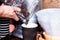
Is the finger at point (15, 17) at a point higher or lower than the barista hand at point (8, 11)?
lower

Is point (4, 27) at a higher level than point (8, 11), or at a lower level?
lower

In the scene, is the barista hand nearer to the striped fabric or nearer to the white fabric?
the striped fabric

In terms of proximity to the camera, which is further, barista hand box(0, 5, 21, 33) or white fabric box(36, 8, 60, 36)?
barista hand box(0, 5, 21, 33)

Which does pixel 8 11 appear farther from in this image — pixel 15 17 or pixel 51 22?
pixel 51 22

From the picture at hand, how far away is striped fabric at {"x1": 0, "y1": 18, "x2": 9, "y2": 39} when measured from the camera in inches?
47.1

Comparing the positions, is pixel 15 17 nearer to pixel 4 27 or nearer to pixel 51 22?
pixel 4 27

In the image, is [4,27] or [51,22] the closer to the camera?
[51,22]

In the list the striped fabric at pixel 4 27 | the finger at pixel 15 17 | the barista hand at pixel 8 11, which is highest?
the barista hand at pixel 8 11

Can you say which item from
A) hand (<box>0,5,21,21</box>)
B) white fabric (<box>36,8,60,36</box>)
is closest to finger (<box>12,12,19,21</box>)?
hand (<box>0,5,21,21</box>)

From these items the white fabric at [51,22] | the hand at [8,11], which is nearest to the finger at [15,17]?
the hand at [8,11]

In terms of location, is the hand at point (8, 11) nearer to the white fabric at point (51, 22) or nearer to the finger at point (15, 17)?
the finger at point (15, 17)

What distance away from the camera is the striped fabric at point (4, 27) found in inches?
47.1

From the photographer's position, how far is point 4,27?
1.20m

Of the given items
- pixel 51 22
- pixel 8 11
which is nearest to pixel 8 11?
pixel 8 11
